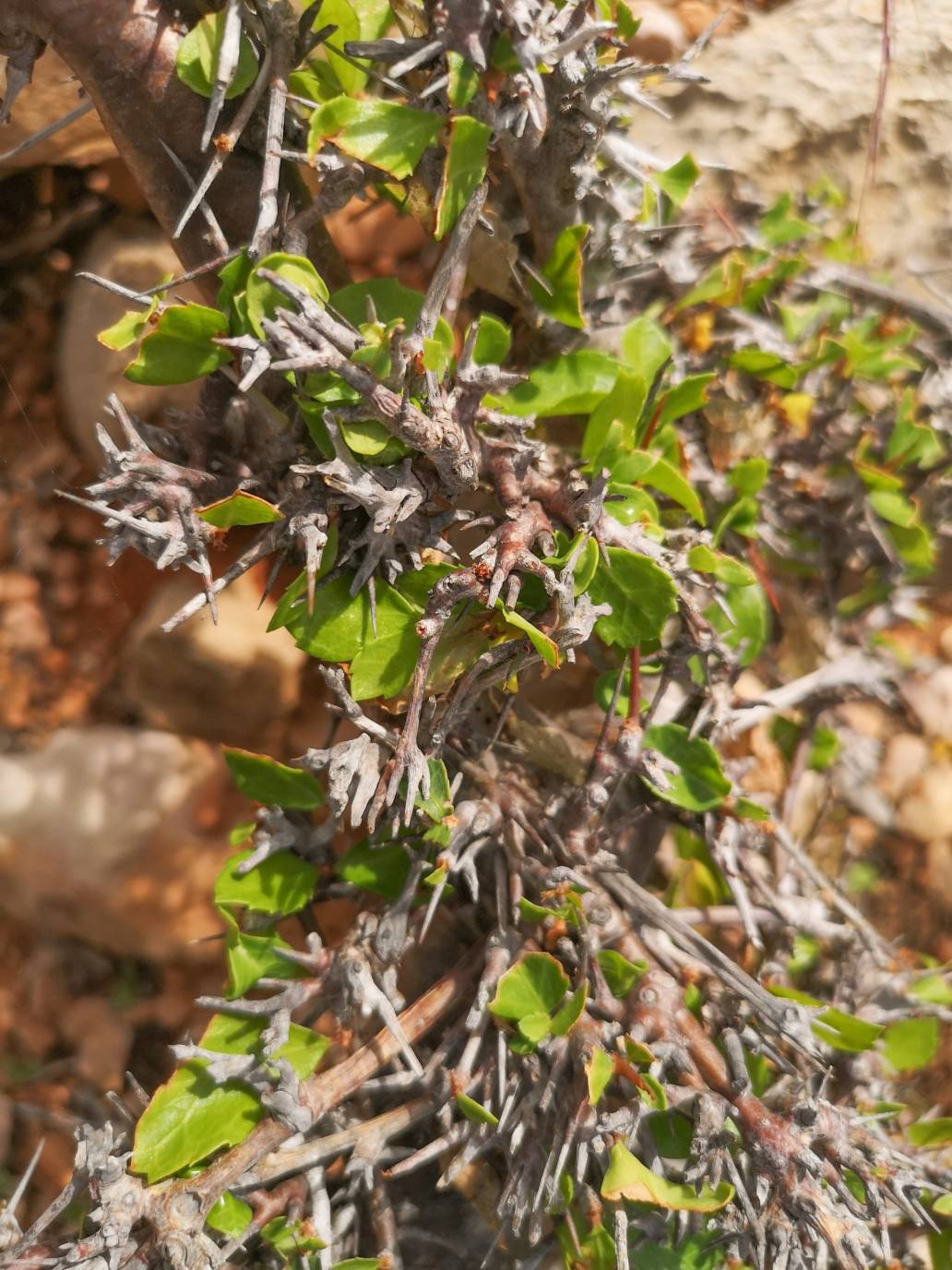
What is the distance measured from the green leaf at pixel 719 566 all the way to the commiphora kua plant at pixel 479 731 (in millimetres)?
20

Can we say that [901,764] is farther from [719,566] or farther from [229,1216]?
[229,1216]

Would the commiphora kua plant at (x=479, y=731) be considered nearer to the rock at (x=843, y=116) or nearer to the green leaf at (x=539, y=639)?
the green leaf at (x=539, y=639)

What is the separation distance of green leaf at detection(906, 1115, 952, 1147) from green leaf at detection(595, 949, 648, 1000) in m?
0.64

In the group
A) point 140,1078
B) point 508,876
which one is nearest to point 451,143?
point 508,876

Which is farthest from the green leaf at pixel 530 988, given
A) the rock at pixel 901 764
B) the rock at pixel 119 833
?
the rock at pixel 901 764

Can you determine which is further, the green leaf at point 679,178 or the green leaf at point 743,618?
the green leaf at point 743,618

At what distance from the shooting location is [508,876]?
1464mm

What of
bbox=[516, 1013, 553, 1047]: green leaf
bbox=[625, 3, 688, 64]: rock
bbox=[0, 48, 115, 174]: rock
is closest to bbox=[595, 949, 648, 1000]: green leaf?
bbox=[516, 1013, 553, 1047]: green leaf

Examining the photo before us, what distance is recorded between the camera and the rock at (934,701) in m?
2.31

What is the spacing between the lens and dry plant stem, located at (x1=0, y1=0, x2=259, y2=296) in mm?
1097

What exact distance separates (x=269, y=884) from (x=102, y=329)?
48.5 inches

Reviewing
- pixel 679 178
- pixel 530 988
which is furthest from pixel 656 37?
pixel 530 988

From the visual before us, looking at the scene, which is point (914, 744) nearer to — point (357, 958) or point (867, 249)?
point (867, 249)

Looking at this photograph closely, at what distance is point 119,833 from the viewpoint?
2.11 meters
